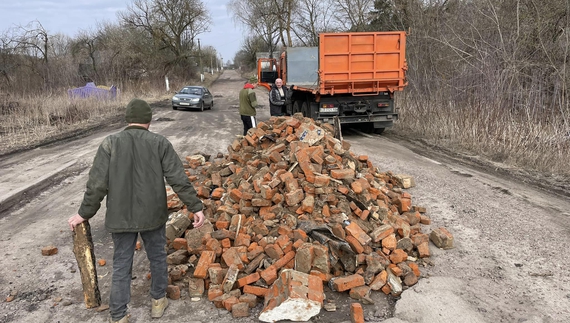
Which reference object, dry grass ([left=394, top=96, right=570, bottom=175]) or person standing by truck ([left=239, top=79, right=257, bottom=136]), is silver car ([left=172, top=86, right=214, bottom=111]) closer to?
person standing by truck ([left=239, top=79, right=257, bottom=136])

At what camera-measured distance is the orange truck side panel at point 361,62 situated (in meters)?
10.0

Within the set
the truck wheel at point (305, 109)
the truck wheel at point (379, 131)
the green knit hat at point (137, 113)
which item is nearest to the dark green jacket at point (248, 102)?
the truck wheel at point (305, 109)

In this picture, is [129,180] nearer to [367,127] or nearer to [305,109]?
[305,109]

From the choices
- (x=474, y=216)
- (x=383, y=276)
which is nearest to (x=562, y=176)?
(x=474, y=216)

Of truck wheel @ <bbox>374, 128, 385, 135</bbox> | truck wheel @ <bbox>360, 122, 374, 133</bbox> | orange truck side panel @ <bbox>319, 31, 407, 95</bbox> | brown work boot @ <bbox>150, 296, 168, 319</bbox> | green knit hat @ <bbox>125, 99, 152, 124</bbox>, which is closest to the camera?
green knit hat @ <bbox>125, 99, 152, 124</bbox>

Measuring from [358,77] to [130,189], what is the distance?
8.36 metres

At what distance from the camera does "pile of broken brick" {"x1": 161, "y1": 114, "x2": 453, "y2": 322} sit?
3.38 meters

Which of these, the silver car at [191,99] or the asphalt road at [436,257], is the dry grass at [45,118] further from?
the asphalt road at [436,257]

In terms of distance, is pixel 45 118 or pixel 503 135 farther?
pixel 45 118

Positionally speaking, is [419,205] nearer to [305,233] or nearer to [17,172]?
[305,233]

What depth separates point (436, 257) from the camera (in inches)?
162

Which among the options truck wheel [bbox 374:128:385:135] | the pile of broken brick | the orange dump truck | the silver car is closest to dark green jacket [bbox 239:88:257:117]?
the orange dump truck

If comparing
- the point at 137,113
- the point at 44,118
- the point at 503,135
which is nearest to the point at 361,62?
the point at 503,135

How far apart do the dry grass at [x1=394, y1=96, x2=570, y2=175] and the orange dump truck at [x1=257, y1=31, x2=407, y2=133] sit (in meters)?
1.45
